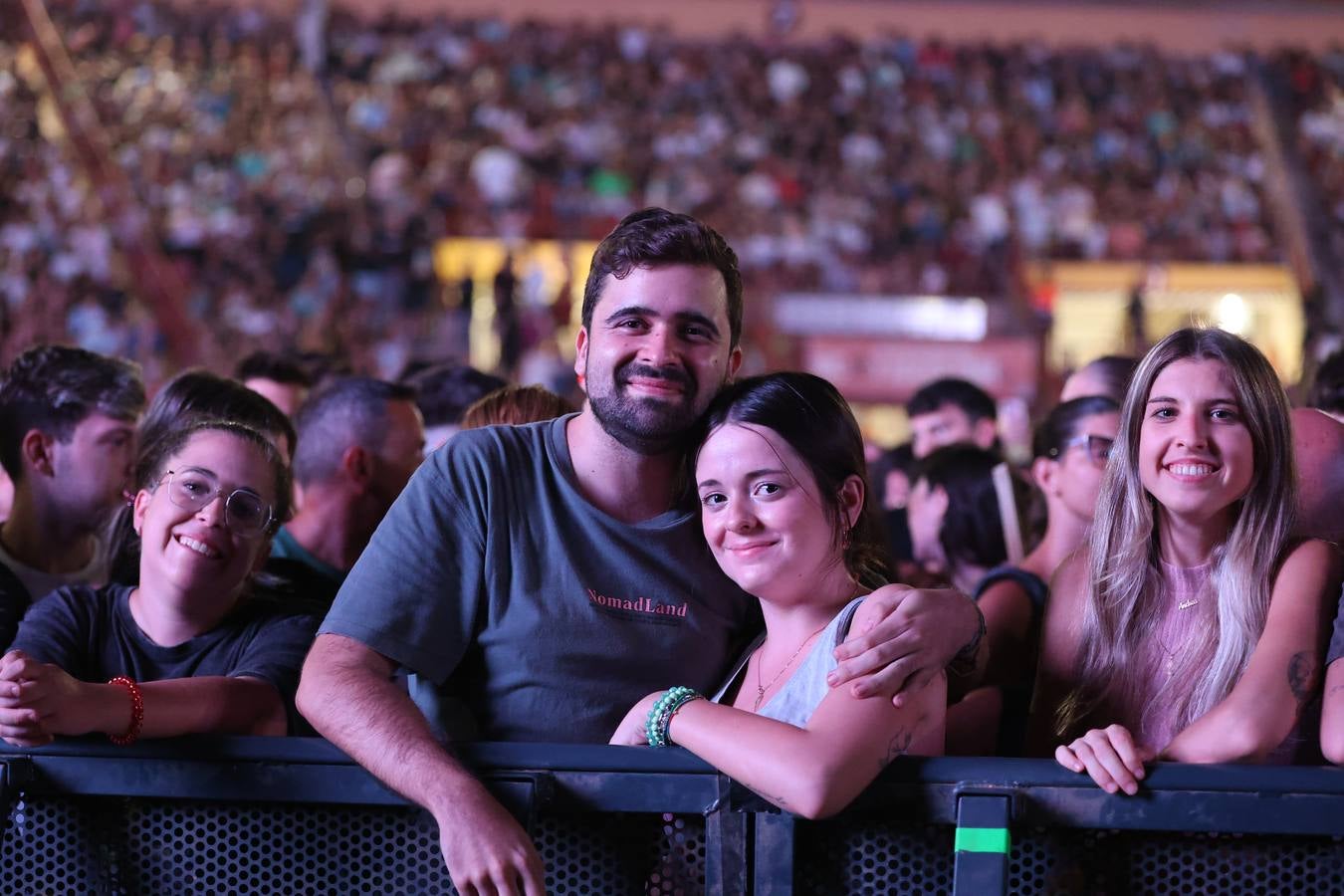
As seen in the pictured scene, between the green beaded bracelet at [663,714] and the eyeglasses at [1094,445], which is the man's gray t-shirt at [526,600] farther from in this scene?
the eyeglasses at [1094,445]

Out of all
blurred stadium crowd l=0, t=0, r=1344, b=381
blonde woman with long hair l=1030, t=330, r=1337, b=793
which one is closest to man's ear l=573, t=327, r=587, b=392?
blonde woman with long hair l=1030, t=330, r=1337, b=793

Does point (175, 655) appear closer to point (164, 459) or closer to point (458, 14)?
point (164, 459)

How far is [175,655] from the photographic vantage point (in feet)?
8.11

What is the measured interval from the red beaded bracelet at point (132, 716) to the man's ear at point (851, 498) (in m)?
1.00

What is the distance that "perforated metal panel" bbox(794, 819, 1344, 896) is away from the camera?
1773mm

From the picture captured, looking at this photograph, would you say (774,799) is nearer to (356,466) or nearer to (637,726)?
(637,726)

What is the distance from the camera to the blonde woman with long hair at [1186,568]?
2152 mm

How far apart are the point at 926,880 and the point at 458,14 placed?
2144cm

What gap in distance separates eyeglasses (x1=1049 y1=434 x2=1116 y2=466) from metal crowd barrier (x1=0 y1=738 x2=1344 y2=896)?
152 cm

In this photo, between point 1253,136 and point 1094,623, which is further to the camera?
point 1253,136

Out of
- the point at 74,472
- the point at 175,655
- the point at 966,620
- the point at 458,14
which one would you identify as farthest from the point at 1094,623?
the point at 458,14

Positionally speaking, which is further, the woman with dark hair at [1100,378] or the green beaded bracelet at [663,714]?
the woman with dark hair at [1100,378]

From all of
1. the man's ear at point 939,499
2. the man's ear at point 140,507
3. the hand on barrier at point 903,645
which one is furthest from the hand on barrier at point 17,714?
the man's ear at point 939,499

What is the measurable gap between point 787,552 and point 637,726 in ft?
1.07
